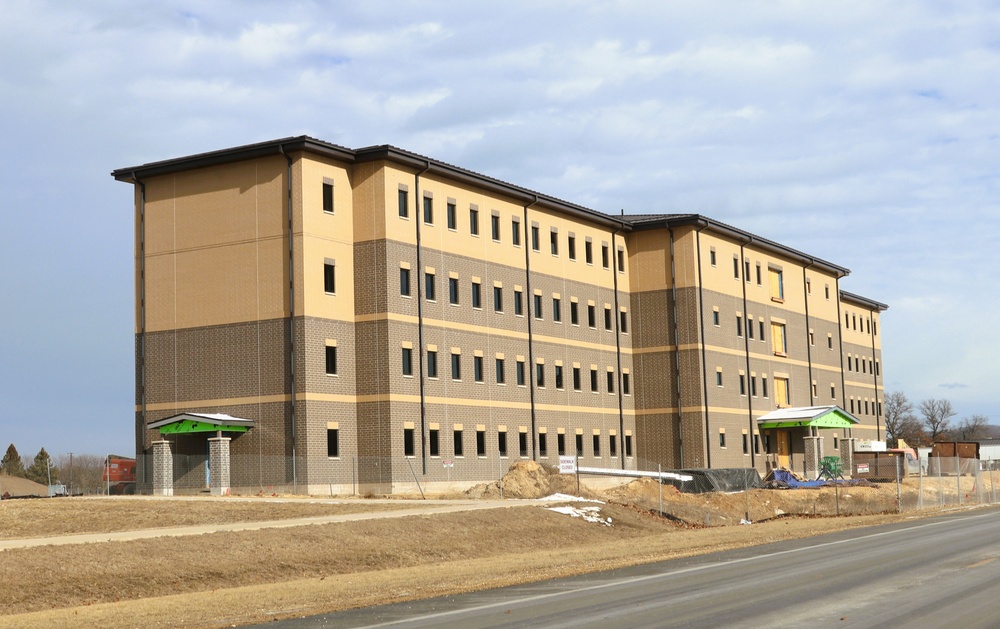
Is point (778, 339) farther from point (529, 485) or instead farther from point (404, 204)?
point (404, 204)

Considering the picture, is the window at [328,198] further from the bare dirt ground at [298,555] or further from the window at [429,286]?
the bare dirt ground at [298,555]

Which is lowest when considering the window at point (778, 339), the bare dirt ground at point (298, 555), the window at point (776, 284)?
the bare dirt ground at point (298, 555)

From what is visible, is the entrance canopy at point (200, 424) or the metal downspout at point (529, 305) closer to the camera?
the entrance canopy at point (200, 424)

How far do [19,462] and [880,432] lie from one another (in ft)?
251

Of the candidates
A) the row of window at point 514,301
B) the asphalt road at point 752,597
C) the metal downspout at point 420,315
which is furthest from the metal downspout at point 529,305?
the asphalt road at point 752,597

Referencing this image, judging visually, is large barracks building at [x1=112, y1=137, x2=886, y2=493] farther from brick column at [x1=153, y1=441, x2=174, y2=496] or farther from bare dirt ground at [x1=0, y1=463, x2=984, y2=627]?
bare dirt ground at [x1=0, y1=463, x2=984, y2=627]

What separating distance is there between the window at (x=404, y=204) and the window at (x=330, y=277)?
12.8 feet

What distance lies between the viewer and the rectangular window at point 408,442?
52.0 meters

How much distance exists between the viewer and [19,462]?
111062 mm

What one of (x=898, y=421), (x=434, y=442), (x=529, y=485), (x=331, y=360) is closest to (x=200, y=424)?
(x=331, y=360)

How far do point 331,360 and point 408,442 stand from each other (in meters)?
4.92

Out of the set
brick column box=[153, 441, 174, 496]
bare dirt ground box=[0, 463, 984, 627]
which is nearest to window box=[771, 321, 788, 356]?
bare dirt ground box=[0, 463, 984, 627]

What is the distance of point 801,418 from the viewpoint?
74688mm

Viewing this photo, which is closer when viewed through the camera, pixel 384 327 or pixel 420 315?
pixel 384 327
